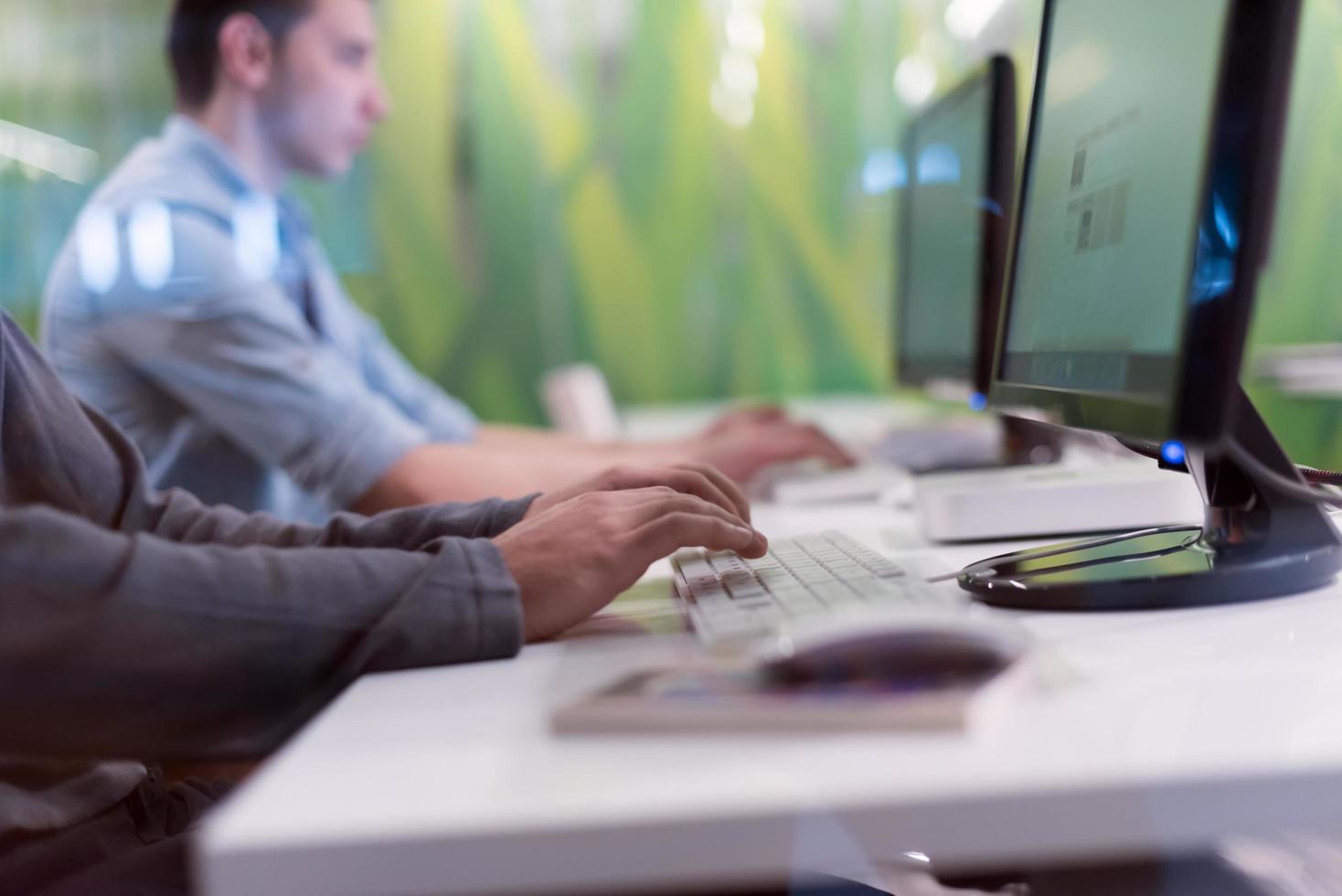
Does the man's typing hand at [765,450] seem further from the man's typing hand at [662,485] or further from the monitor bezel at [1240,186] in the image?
the monitor bezel at [1240,186]

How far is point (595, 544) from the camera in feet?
2.12

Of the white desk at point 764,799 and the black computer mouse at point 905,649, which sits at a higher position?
the black computer mouse at point 905,649

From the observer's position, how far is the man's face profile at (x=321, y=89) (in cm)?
170

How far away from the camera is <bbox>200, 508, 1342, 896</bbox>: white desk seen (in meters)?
0.36

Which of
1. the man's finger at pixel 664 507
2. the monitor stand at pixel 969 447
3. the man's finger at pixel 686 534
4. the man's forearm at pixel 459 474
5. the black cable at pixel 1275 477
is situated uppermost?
the black cable at pixel 1275 477

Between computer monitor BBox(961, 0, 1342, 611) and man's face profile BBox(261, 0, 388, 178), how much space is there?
4.00ft

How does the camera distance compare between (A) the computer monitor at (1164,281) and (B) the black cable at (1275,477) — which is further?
(B) the black cable at (1275,477)

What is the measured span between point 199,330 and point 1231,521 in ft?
3.73

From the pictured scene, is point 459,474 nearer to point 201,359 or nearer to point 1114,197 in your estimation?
point 201,359

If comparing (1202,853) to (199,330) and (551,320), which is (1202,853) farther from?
(551,320)

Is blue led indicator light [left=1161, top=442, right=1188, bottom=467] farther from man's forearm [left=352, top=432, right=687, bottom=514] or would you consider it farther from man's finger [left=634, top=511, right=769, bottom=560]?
man's forearm [left=352, top=432, right=687, bottom=514]

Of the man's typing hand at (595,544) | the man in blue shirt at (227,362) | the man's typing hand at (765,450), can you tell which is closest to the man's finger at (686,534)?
the man's typing hand at (595,544)

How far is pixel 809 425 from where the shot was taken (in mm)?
1488

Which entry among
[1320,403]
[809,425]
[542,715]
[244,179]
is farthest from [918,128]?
[542,715]
